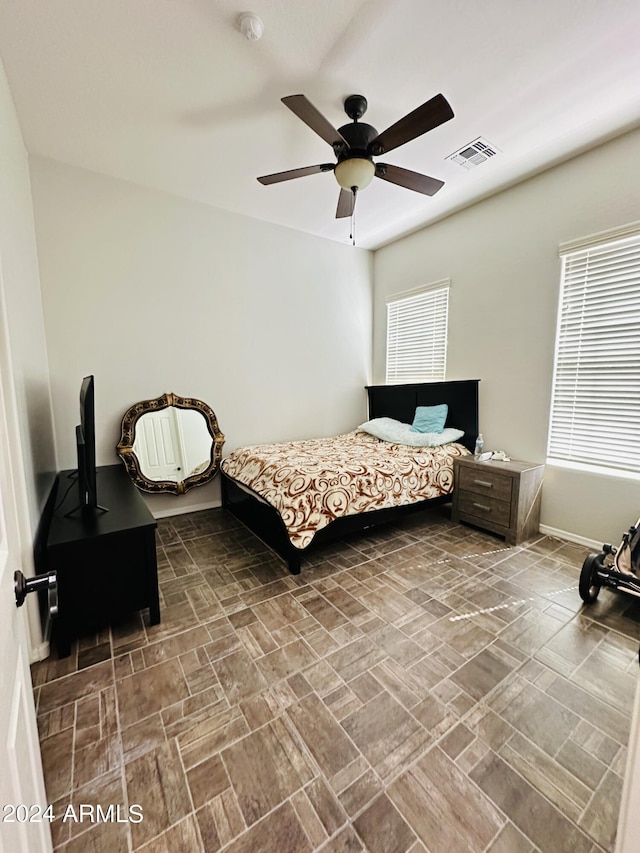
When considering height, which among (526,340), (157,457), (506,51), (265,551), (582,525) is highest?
(506,51)

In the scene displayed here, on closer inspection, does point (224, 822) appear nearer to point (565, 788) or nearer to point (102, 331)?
point (565, 788)

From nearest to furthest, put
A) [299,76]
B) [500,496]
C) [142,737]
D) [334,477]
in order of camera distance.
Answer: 1. [142,737]
2. [299,76]
3. [334,477]
4. [500,496]

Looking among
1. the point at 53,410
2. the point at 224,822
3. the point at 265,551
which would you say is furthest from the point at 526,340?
the point at 53,410

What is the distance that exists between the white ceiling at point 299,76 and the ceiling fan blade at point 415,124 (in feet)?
1.01

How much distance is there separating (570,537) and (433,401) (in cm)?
176

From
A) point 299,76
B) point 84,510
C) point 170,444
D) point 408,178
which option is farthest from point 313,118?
point 170,444

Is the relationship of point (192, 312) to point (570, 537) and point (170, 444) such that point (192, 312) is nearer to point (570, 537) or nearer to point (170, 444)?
point (170, 444)

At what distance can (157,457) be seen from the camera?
3340 millimetres

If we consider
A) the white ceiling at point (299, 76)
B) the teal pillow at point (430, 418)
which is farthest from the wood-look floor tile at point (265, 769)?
the white ceiling at point (299, 76)

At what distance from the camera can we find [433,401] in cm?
389

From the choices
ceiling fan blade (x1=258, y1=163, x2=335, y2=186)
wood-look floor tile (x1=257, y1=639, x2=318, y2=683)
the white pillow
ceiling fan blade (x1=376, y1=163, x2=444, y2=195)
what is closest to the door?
wood-look floor tile (x1=257, y1=639, x2=318, y2=683)

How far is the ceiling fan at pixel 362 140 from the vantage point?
182 cm

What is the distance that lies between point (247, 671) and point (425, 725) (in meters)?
0.79

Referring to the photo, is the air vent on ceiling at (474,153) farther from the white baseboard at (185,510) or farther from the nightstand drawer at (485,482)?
the white baseboard at (185,510)
